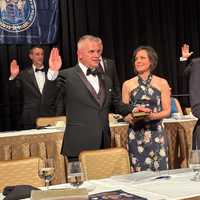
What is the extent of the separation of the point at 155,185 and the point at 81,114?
4.15ft

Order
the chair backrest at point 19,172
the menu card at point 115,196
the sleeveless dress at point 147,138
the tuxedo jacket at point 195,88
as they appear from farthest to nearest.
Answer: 1. the sleeveless dress at point 147,138
2. the tuxedo jacket at point 195,88
3. the chair backrest at point 19,172
4. the menu card at point 115,196

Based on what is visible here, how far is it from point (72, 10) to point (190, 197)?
6.64 metres

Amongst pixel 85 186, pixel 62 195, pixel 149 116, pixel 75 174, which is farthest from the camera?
pixel 149 116

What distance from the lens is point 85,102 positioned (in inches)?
138

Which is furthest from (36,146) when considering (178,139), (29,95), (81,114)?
(29,95)

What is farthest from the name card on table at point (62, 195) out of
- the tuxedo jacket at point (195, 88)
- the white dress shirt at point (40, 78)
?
the white dress shirt at point (40, 78)

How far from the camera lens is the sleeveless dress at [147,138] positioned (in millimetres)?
4070

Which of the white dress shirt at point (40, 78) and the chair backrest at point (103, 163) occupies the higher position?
the white dress shirt at point (40, 78)

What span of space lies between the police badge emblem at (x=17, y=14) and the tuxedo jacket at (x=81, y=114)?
4331 mm

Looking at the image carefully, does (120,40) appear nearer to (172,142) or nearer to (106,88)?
(172,142)

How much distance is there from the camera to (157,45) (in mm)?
9227

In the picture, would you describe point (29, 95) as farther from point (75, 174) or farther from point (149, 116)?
point (75, 174)

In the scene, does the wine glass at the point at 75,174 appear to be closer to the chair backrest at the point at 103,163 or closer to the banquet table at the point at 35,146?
the chair backrest at the point at 103,163

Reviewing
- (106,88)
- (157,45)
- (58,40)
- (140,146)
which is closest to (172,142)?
(140,146)
